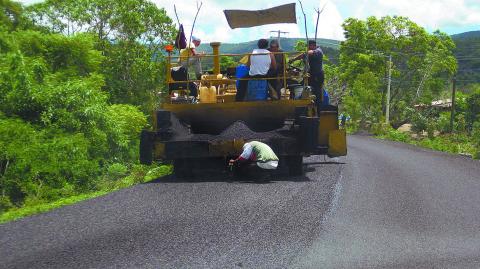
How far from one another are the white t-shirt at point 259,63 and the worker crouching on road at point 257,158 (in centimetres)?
175

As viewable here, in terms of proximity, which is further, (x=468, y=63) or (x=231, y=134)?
(x=468, y=63)

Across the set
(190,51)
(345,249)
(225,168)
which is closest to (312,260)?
(345,249)

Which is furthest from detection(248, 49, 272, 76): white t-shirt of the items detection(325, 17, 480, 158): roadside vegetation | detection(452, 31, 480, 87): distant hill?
detection(452, 31, 480, 87): distant hill

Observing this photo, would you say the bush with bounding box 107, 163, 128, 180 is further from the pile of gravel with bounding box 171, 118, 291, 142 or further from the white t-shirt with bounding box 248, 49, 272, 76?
the white t-shirt with bounding box 248, 49, 272, 76

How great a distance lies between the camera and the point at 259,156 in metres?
10.8

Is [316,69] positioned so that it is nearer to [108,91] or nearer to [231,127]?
[231,127]

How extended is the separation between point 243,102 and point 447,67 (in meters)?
47.1

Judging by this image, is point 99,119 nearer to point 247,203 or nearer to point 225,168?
point 225,168

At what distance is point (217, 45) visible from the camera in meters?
13.7

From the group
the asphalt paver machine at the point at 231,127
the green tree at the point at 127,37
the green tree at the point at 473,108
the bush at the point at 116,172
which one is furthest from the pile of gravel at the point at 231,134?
the green tree at the point at 473,108

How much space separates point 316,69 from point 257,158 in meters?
3.05

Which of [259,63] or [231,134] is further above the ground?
[259,63]

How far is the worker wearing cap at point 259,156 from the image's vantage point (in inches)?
423

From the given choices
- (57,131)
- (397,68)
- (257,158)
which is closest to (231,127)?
(257,158)
